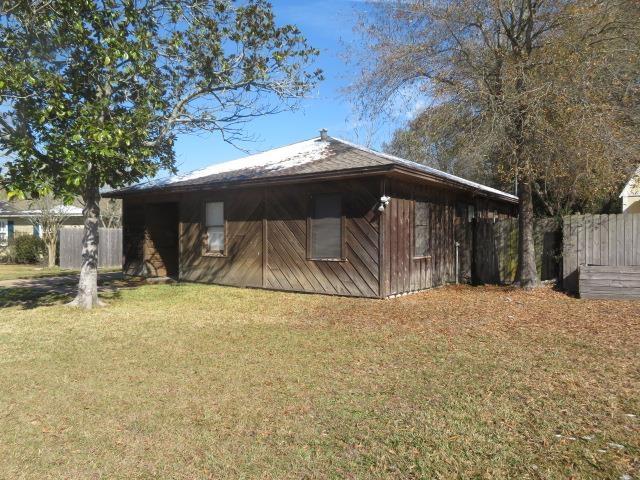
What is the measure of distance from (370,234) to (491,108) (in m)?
3.71

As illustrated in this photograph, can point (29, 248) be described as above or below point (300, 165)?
below

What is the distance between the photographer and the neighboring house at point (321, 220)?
1060cm

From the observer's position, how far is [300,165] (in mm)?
12156

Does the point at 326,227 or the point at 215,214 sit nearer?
the point at 326,227

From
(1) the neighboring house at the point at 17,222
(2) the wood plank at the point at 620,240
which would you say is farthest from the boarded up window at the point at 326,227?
(1) the neighboring house at the point at 17,222

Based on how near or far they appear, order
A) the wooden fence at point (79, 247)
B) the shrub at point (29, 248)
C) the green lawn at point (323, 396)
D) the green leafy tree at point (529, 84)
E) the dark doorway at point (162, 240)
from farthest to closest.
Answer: the shrub at point (29, 248), the wooden fence at point (79, 247), the dark doorway at point (162, 240), the green leafy tree at point (529, 84), the green lawn at point (323, 396)

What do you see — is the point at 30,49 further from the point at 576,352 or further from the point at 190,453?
the point at 576,352

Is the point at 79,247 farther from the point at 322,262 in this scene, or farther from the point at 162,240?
the point at 322,262

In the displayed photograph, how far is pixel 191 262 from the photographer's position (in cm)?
1458

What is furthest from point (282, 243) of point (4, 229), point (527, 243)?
point (4, 229)

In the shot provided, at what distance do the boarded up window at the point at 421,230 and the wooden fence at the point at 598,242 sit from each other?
316 centimetres

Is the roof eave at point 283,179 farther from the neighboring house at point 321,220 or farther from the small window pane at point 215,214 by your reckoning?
the small window pane at point 215,214

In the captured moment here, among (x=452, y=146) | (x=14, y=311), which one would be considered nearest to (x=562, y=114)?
(x=452, y=146)

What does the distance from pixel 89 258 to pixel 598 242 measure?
11048 millimetres
